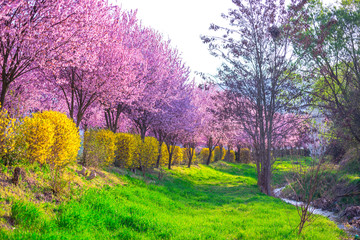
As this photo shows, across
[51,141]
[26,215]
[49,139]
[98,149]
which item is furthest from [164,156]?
[26,215]

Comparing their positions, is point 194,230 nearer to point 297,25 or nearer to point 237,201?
point 237,201

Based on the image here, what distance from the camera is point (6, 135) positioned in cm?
600

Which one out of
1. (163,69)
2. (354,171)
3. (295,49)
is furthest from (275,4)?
(354,171)

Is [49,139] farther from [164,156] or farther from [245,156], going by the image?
[245,156]

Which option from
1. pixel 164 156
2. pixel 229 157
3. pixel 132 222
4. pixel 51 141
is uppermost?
pixel 51 141

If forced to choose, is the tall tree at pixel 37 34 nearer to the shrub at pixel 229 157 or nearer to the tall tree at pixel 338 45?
the tall tree at pixel 338 45

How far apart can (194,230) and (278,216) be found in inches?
165

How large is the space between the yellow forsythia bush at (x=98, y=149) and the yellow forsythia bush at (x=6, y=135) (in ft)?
15.0

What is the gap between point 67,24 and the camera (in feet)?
27.5

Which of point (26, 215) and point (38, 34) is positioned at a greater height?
point (38, 34)

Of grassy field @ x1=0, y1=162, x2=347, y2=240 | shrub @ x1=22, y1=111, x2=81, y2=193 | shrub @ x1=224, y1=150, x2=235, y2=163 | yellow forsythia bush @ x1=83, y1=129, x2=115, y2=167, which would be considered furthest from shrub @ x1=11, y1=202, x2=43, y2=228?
shrub @ x1=224, y1=150, x2=235, y2=163

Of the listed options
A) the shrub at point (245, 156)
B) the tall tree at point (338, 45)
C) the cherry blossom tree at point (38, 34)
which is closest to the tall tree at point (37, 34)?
the cherry blossom tree at point (38, 34)

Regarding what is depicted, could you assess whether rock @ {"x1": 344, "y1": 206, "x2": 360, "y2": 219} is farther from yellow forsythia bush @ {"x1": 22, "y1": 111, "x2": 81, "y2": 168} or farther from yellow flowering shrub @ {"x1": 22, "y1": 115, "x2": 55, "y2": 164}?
yellow flowering shrub @ {"x1": 22, "y1": 115, "x2": 55, "y2": 164}

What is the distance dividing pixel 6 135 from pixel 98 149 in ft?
17.0
